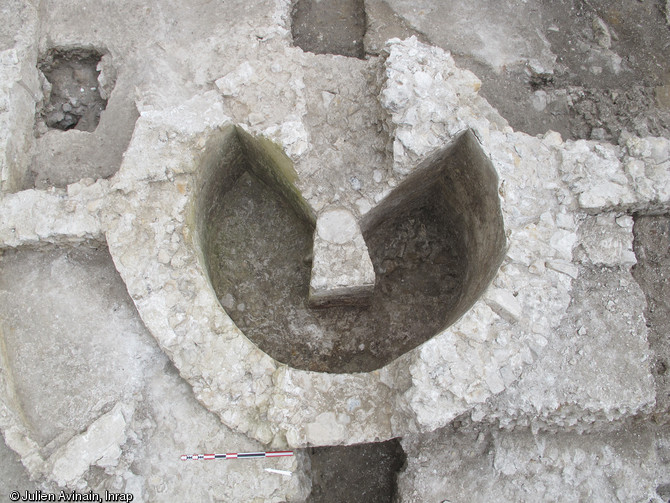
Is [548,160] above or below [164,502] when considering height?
above

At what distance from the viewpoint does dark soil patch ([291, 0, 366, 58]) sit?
15.6 ft

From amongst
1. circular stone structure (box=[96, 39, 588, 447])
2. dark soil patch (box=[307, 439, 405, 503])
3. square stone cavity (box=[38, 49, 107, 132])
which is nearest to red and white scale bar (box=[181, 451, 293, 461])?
circular stone structure (box=[96, 39, 588, 447])

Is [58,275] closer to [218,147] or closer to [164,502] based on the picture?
[218,147]

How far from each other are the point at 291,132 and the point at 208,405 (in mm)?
1826

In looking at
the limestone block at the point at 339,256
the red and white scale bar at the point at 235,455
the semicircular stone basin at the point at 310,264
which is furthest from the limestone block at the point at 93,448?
the limestone block at the point at 339,256

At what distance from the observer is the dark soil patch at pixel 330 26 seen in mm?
4750

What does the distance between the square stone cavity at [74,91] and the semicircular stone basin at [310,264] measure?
1214 millimetres

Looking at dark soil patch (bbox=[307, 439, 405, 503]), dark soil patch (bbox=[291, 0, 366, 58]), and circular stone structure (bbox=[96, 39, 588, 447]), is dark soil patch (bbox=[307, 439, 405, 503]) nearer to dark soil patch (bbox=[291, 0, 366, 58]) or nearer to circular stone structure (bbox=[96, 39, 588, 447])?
circular stone structure (bbox=[96, 39, 588, 447])

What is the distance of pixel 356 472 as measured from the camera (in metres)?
4.20

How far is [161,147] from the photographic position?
3.42 m

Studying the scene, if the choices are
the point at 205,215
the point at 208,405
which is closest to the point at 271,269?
the point at 205,215

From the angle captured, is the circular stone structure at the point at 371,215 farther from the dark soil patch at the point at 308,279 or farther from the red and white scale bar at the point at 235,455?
the dark soil patch at the point at 308,279

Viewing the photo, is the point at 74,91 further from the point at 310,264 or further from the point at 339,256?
the point at 339,256

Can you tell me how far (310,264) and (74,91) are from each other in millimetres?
2334
